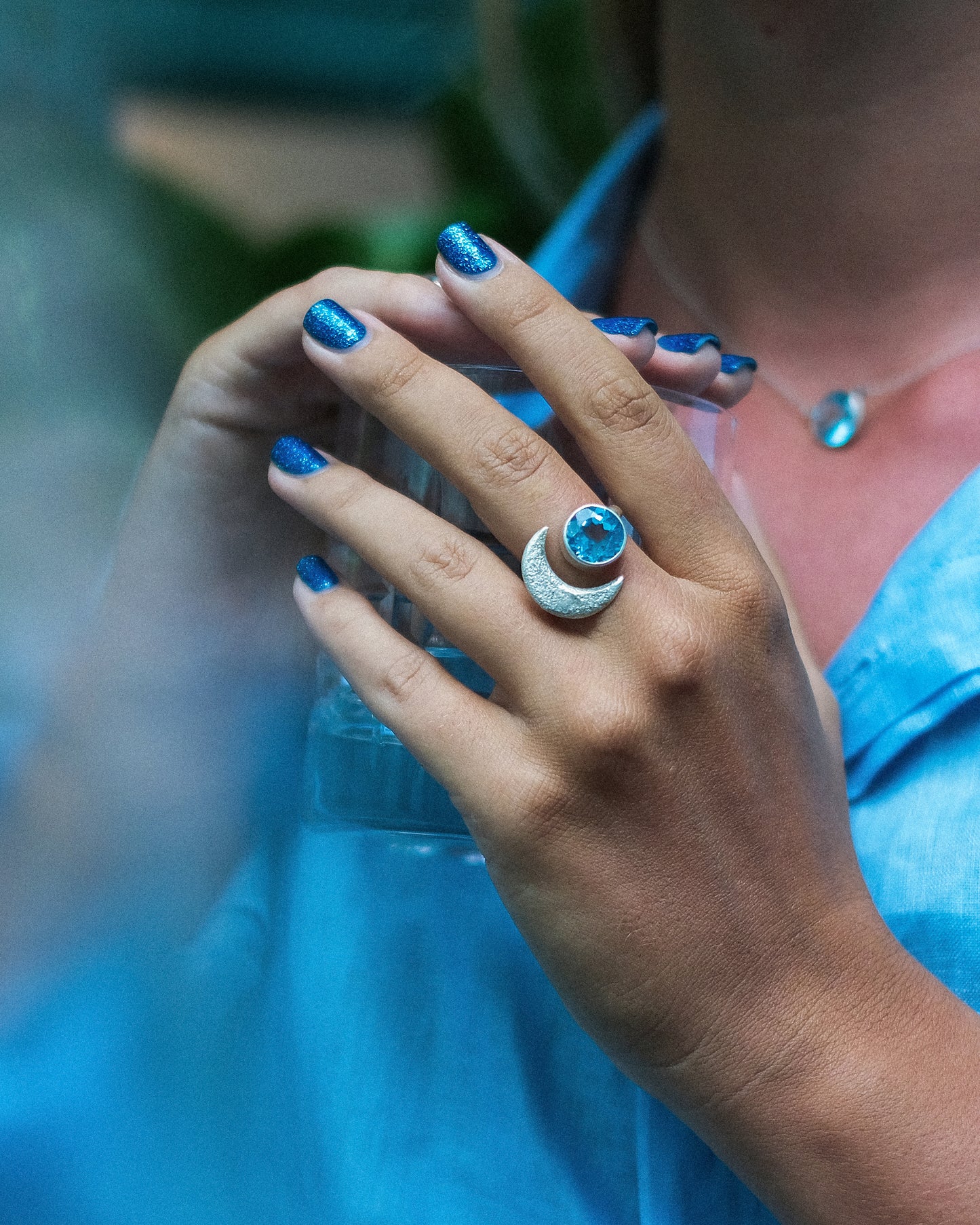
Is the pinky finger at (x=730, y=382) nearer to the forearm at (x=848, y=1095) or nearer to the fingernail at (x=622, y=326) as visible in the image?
the fingernail at (x=622, y=326)

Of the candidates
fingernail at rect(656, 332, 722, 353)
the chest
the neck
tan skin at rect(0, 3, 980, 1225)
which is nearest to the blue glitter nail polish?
tan skin at rect(0, 3, 980, 1225)

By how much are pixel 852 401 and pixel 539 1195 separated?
547 millimetres

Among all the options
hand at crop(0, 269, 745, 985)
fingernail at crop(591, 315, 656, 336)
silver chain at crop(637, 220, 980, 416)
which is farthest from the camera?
silver chain at crop(637, 220, 980, 416)

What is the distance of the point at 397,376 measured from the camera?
43cm

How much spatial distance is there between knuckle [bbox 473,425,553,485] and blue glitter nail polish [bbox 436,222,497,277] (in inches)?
3.3

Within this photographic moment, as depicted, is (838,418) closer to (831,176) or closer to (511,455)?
(831,176)

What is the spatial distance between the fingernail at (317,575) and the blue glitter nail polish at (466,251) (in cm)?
14

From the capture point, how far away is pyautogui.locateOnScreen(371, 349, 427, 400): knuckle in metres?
0.42

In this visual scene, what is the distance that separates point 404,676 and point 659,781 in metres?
0.11

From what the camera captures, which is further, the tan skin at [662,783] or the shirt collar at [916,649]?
the shirt collar at [916,649]

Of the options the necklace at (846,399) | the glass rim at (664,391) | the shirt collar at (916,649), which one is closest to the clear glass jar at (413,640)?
the glass rim at (664,391)

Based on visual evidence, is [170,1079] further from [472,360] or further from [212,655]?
[472,360]

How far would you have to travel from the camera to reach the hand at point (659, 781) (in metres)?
0.38

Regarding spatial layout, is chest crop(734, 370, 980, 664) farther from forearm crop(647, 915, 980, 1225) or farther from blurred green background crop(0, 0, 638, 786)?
blurred green background crop(0, 0, 638, 786)
